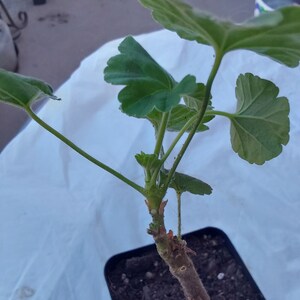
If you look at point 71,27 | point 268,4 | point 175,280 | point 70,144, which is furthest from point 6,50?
point 70,144

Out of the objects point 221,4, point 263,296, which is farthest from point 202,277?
point 221,4

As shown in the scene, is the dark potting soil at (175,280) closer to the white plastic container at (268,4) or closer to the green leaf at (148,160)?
the green leaf at (148,160)

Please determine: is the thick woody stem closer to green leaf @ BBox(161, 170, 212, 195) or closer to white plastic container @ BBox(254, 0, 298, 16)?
green leaf @ BBox(161, 170, 212, 195)

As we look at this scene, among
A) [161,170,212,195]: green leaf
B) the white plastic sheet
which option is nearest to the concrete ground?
the white plastic sheet

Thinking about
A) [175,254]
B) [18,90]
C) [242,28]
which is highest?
[242,28]

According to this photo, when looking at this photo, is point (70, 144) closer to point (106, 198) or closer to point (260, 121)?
point (260, 121)

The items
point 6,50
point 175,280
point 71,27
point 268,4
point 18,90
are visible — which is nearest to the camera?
point 18,90
